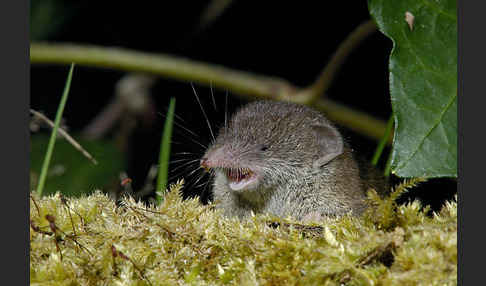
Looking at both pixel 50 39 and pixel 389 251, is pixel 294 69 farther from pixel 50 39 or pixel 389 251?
pixel 389 251

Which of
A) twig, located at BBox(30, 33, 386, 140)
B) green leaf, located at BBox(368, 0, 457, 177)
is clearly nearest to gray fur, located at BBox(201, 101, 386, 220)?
green leaf, located at BBox(368, 0, 457, 177)

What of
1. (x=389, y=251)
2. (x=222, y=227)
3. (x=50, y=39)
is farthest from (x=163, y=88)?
(x=389, y=251)

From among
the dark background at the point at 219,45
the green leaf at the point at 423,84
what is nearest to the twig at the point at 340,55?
the dark background at the point at 219,45

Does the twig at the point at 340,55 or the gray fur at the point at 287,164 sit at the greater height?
the twig at the point at 340,55

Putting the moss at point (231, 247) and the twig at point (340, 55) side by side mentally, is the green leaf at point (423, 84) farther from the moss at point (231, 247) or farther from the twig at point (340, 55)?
the twig at point (340, 55)

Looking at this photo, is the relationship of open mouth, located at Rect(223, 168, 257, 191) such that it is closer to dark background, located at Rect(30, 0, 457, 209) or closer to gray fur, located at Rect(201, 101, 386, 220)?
gray fur, located at Rect(201, 101, 386, 220)

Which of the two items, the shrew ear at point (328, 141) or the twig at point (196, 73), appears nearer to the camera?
the shrew ear at point (328, 141)

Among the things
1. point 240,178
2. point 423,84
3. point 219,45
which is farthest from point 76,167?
point 423,84
